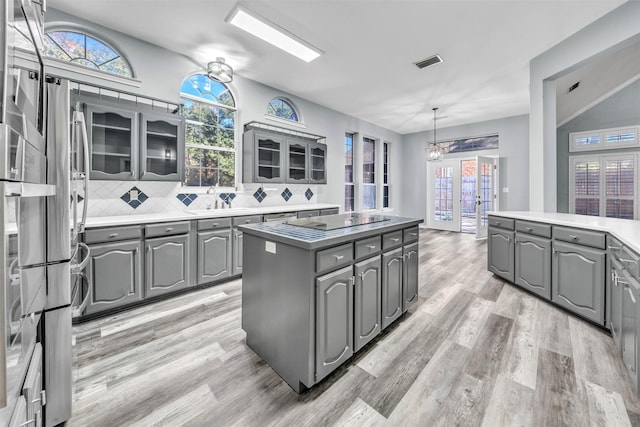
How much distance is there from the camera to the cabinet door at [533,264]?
2.75m

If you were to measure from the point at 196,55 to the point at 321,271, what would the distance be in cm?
358

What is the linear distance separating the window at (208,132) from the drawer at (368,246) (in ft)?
9.47

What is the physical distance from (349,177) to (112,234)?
5.08 metres

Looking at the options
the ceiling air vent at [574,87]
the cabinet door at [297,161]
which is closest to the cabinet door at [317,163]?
the cabinet door at [297,161]

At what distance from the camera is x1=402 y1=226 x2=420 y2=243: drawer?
2371 mm

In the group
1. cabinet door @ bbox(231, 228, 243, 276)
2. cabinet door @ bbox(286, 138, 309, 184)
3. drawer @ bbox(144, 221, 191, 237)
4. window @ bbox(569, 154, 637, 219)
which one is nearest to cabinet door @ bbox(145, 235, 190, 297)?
drawer @ bbox(144, 221, 191, 237)

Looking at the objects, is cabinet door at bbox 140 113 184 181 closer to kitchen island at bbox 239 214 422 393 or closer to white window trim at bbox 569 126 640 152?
kitchen island at bbox 239 214 422 393

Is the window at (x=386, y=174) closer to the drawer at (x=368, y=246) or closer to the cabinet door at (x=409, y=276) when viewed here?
the cabinet door at (x=409, y=276)

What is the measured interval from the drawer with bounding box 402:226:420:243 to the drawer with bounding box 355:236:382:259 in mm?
413

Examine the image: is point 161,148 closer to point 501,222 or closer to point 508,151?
point 501,222

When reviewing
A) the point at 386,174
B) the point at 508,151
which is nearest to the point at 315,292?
the point at 386,174

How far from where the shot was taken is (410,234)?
2473 mm

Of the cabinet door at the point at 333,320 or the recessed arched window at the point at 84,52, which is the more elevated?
the recessed arched window at the point at 84,52

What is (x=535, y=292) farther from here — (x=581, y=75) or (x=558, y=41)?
(x=581, y=75)
